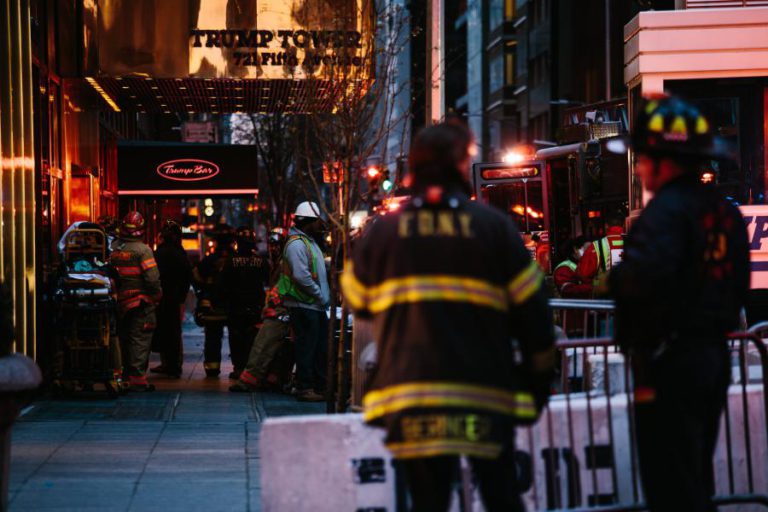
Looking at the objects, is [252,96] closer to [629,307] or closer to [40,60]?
[40,60]

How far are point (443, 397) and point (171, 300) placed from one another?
13.1 m

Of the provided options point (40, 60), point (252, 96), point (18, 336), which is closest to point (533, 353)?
point (18, 336)

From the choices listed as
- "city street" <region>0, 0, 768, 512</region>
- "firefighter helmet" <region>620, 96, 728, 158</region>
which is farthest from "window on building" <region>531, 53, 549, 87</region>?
"firefighter helmet" <region>620, 96, 728, 158</region>

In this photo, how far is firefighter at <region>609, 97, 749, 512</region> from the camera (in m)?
5.25

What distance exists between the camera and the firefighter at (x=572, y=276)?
48.6 feet

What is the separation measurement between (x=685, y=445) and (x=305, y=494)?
1.85m

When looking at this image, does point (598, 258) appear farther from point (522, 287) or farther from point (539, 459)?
point (522, 287)

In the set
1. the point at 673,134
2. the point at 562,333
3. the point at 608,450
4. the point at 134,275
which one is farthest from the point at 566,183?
the point at 673,134

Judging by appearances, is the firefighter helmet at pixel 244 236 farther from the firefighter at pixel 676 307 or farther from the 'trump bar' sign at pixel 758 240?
the firefighter at pixel 676 307

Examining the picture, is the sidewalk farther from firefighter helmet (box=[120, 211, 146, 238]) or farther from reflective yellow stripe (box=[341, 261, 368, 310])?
reflective yellow stripe (box=[341, 261, 368, 310])

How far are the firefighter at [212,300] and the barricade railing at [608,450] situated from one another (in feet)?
34.7

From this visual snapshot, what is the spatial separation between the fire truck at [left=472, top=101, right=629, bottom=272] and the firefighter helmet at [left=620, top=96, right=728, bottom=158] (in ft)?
40.2

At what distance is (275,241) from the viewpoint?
17.0 m

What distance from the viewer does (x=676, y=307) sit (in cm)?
527
